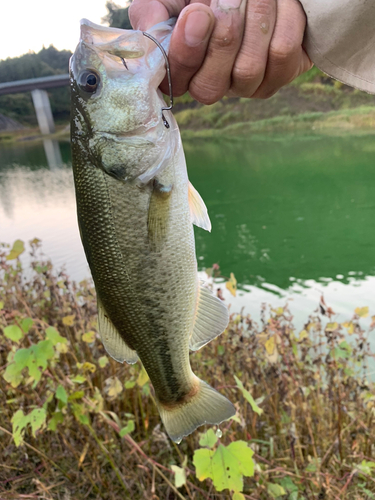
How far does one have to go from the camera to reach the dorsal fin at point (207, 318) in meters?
1.61

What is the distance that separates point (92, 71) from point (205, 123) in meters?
39.8

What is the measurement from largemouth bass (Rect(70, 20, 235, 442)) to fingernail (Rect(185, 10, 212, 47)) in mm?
141

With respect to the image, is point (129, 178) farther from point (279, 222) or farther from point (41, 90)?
point (41, 90)

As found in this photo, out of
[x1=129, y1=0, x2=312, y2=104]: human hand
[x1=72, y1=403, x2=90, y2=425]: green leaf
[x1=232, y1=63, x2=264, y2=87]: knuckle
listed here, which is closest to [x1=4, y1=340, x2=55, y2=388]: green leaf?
[x1=72, y1=403, x2=90, y2=425]: green leaf

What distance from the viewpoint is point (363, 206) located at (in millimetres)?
10766

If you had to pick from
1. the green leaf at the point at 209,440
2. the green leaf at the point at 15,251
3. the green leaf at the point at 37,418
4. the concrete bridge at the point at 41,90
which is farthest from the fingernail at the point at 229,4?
the concrete bridge at the point at 41,90

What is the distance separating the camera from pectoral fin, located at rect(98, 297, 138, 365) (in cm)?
156

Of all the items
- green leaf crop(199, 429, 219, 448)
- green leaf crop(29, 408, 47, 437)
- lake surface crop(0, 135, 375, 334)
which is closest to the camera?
green leaf crop(199, 429, 219, 448)

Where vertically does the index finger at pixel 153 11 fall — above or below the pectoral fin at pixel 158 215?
above

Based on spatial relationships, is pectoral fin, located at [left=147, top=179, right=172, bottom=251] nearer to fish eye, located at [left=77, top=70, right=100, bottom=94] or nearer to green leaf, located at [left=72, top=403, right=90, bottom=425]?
fish eye, located at [left=77, top=70, right=100, bottom=94]

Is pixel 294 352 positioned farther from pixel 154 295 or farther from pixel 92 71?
pixel 92 71

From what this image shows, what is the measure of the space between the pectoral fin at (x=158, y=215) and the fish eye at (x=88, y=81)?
428mm

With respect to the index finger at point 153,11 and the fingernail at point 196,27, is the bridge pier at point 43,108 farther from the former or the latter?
the fingernail at point 196,27

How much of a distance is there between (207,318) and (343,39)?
123 centimetres
